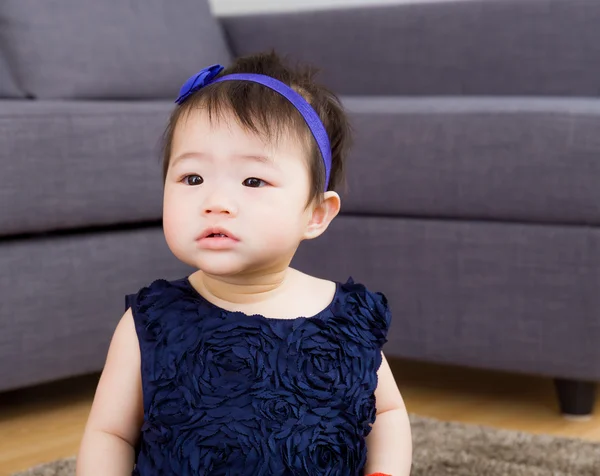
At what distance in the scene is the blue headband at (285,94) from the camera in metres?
0.90

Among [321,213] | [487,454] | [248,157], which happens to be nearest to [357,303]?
[321,213]

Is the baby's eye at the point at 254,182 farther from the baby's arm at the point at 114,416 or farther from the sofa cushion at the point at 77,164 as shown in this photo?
the sofa cushion at the point at 77,164

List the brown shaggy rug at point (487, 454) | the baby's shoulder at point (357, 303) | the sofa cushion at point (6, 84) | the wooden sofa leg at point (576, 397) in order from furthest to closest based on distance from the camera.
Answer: the sofa cushion at point (6, 84), the wooden sofa leg at point (576, 397), the brown shaggy rug at point (487, 454), the baby's shoulder at point (357, 303)

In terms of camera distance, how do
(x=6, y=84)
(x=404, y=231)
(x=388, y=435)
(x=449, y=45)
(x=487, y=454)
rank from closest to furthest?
(x=388, y=435) → (x=487, y=454) → (x=404, y=231) → (x=6, y=84) → (x=449, y=45)

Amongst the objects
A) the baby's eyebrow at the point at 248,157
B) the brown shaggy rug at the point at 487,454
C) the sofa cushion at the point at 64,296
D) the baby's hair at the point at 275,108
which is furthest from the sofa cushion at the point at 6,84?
the baby's eyebrow at the point at 248,157

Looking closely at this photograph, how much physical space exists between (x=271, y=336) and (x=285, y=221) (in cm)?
11

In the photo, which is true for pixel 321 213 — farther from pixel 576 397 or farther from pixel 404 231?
pixel 576 397

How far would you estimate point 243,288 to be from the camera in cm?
90

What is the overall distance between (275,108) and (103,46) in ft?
4.01

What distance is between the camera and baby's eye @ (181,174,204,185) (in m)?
0.86

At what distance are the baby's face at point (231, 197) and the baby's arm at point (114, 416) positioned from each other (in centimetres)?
12

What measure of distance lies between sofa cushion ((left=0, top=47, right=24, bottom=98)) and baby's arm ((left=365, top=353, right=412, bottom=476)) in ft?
3.97

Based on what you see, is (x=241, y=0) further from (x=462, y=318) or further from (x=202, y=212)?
(x=202, y=212)

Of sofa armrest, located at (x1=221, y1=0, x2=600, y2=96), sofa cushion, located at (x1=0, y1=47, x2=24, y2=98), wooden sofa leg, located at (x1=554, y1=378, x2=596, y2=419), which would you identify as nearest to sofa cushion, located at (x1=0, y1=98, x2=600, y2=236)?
wooden sofa leg, located at (x1=554, y1=378, x2=596, y2=419)
